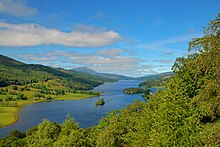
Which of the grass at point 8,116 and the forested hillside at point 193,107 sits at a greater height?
the forested hillside at point 193,107

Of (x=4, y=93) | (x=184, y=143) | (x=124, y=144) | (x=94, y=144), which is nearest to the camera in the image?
(x=184, y=143)

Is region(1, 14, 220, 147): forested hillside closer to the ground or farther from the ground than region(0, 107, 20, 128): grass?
farther from the ground

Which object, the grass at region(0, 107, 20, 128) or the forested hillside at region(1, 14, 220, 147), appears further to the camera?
the grass at region(0, 107, 20, 128)

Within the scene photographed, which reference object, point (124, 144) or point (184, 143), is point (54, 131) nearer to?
point (124, 144)

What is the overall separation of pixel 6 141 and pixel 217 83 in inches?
2208

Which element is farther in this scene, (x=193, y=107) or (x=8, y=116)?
(x=8, y=116)

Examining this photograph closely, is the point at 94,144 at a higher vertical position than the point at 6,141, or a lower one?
higher

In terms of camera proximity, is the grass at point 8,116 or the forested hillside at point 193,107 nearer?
the forested hillside at point 193,107

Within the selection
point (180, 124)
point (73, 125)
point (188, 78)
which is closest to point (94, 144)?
point (73, 125)

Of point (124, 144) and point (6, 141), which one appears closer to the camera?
point (124, 144)

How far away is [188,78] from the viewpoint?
16969 millimetres

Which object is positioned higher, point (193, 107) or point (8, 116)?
point (193, 107)

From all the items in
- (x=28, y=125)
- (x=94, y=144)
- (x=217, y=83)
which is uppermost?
(x=217, y=83)

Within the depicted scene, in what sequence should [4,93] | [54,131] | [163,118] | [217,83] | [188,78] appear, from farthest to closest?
[4,93] → [54,131] → [188,78] → [163,118] → [217,83]
